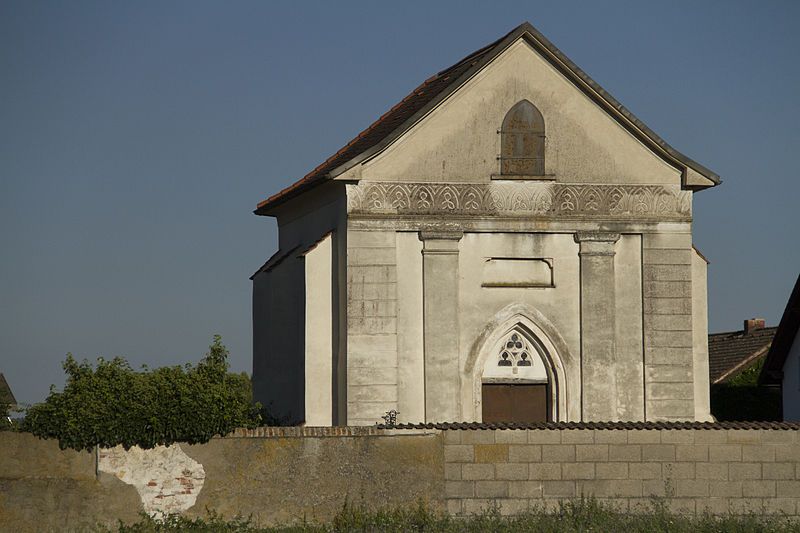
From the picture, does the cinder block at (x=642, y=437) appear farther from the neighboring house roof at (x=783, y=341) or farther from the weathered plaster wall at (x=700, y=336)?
the neighboring house roof at (x=783, y=341)

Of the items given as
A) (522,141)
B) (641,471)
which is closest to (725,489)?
(641,471)

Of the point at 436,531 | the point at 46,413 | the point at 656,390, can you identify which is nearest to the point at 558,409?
the point at 656,390

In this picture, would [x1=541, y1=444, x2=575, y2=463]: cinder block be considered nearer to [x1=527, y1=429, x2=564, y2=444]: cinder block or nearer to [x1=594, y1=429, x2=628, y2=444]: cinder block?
[x1=527, y1=429, x2=564, y2=444]: cinder block

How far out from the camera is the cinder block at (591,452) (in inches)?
887

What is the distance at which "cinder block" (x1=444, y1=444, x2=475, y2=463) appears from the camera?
73.0ft

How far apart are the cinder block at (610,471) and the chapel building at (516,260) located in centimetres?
571

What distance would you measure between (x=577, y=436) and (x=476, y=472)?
1.64 meters

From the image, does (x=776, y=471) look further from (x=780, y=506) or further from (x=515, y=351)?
(x=515, y=351)

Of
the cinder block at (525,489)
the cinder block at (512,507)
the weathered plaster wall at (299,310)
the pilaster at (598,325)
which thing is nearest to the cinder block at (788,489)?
the cinder block at (525,489)

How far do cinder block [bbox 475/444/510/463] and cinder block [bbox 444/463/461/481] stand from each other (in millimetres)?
308

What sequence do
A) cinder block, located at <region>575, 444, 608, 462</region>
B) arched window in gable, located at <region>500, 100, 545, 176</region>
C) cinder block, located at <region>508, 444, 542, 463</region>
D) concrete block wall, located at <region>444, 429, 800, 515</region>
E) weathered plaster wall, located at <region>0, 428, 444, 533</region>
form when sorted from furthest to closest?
arched window in gable, located at <region>500, 100, 545, 176</region> → cinder block, located at <region>575, 444, 608, 462</region> → cinder block, located at <region>508, 444, 542, 463</region> → concrete block wall, located at <region>444, 429, 800, 515</region> → weathered plaster wall, located at <region>0, 428, 444, 533</region>

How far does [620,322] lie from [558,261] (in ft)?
5.48

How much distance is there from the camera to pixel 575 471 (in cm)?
2250

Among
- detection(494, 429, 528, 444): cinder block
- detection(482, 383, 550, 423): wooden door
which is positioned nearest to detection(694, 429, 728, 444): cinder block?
detection(494, 429, 528, 444): cinder block
